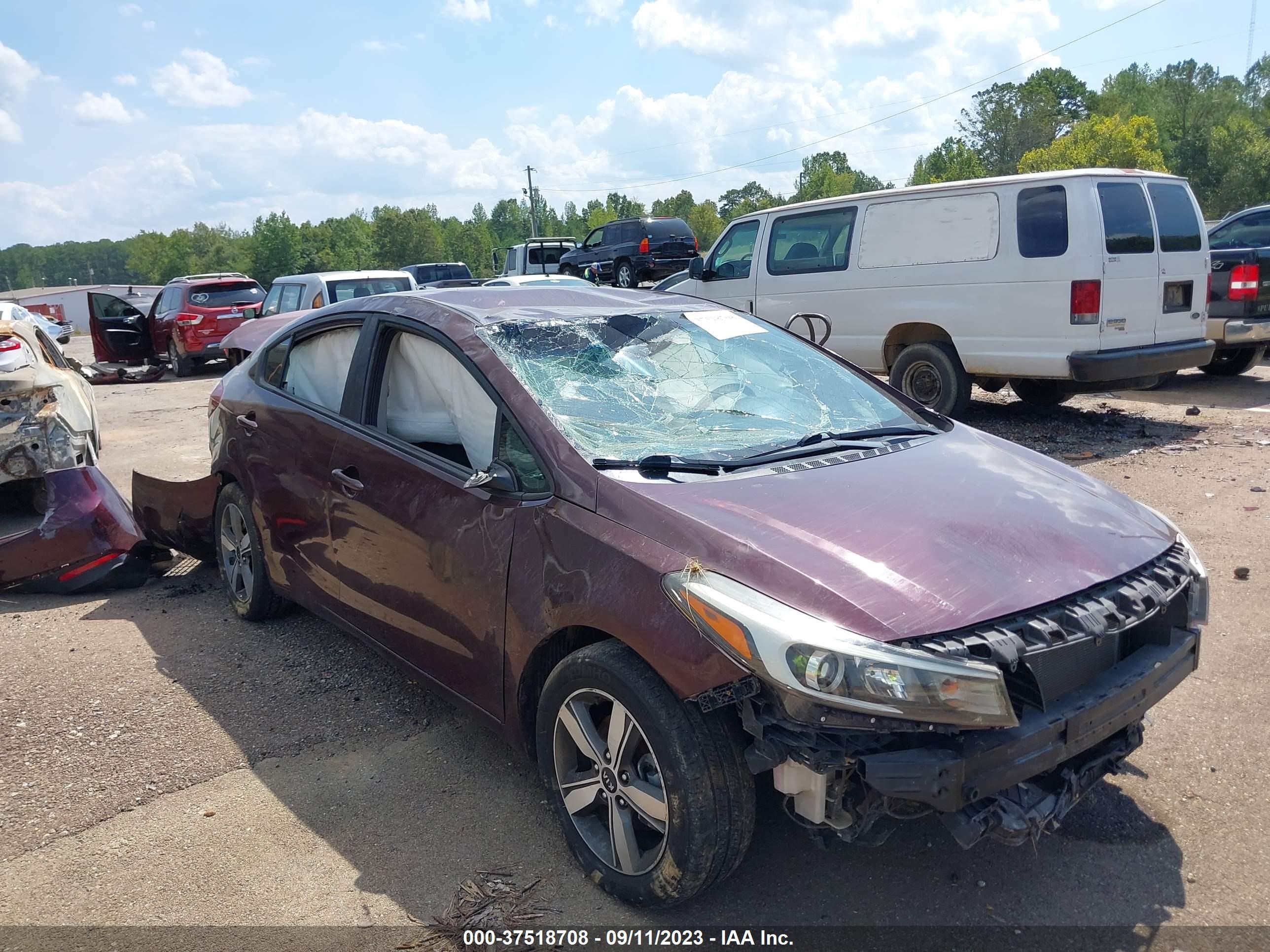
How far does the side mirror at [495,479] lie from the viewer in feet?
9.94

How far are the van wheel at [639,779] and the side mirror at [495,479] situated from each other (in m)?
0.59

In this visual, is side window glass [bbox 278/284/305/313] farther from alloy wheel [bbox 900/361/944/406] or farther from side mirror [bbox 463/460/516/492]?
side mirror [bbox 463/460/516/492]

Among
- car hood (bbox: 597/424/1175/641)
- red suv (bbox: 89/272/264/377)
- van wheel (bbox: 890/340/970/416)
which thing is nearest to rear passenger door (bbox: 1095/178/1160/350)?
van wheel (bbox: 890/340/970/416)

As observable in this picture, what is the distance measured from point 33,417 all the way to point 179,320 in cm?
1287

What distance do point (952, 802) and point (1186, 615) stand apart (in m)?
1.14

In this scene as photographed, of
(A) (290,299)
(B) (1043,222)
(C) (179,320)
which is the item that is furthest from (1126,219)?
(C) (179,320)

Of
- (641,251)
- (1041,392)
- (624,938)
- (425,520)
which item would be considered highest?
(641,251)

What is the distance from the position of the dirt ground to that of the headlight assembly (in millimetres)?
782

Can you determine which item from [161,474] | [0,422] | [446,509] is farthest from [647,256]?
[446,509]

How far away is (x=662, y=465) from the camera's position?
9.88ft

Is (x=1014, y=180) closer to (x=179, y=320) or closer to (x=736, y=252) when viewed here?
(x=736, y=252)

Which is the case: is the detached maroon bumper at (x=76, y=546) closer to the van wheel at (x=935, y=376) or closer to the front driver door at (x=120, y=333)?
the van wheel at (x=935, y=376)

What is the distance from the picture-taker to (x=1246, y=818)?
3.04m

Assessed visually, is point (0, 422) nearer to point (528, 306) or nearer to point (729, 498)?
→ point (528, 306)
